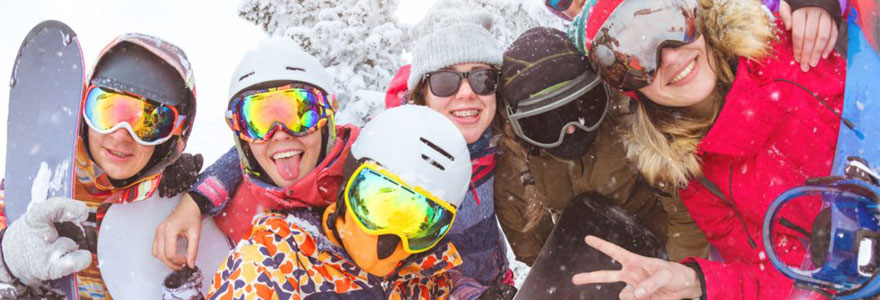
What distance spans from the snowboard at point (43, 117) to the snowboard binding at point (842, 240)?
10.7ft

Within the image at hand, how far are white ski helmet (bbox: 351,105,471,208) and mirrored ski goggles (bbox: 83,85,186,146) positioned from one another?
1.05m

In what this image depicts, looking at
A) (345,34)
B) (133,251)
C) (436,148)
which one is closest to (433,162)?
(436,148)

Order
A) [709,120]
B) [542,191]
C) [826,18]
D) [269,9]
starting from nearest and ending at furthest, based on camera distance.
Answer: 1. [826,18]
2. [709,120]
3. [542,191]
4. [269,9]

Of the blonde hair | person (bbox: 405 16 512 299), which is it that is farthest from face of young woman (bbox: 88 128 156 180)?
the blonde hair

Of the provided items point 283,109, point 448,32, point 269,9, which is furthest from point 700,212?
point 269,9

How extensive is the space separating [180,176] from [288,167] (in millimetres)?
762

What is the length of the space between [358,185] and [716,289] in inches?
69.9

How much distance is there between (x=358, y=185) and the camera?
8.95ft

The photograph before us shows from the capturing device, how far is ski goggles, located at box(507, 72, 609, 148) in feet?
11.1

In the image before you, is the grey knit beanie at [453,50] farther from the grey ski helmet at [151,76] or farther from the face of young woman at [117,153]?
the face of young woman at [117,153]

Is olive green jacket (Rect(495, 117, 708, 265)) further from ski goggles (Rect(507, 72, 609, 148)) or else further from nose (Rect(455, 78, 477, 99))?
nose (Rect(455, 78, 477, 99))

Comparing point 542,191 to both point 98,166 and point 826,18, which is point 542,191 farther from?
point 98,166

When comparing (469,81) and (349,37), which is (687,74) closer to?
(469,81)

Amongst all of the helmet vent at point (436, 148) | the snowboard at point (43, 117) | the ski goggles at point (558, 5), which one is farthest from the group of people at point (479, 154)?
the ski goggles at point (558, 5)
